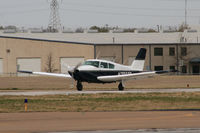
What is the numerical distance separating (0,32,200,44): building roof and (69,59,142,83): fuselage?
43502 millimetres

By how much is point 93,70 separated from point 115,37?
47412 mm

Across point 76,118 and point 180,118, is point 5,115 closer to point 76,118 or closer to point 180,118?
point 76,118

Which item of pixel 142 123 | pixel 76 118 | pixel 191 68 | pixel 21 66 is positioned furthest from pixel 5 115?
pixel 191 68

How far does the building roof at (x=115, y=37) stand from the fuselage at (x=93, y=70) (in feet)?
143

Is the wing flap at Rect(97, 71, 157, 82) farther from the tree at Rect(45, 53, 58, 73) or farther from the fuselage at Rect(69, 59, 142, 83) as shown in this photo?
the tree at Rect(45, 53, 58, 73)

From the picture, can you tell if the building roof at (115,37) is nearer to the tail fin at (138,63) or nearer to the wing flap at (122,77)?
the tail fin at (138,63)

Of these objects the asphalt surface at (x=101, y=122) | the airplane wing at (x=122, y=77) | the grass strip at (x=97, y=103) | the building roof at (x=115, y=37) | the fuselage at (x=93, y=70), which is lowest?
the grass strip at (x=97, y=103)

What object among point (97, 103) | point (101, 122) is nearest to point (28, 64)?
point (97, 103)

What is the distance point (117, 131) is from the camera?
59.2 feet

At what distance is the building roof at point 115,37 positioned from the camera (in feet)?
280

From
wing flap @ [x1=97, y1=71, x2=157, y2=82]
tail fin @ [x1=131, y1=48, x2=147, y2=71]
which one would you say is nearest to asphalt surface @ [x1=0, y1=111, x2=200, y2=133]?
wing flap @ [x1=97, y1=71, x2=157, y2=82]

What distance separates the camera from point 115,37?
8694 centimetres

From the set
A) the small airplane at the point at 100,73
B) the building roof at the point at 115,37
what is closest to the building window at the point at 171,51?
the building roof at the point at 115,37

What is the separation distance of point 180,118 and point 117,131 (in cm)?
473
